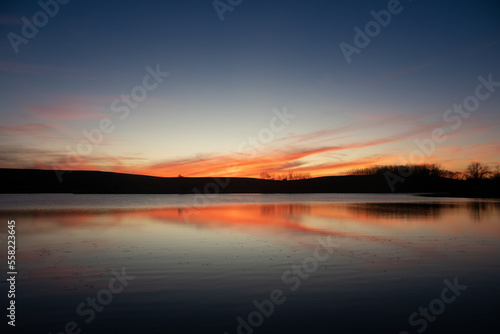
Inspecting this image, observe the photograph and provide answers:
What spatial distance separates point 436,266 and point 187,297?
970cm

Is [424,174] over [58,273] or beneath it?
over

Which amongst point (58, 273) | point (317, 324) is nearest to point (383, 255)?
point (317, 324)

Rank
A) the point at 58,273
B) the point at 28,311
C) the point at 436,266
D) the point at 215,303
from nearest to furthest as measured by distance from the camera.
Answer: the point at 28,311 < the point at 215,303 < the point at 58,273 < the point at 436,266

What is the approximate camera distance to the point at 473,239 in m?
21.0

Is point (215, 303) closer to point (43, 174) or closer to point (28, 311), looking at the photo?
point (28, 311)

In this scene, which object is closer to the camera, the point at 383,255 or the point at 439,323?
the point at 439,323

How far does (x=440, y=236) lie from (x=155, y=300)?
747 inches

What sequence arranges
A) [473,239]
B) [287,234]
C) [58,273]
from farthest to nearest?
[287,234] → [473,239] → [58,273]

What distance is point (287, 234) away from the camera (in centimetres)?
2375

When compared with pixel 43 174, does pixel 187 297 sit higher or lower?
lower

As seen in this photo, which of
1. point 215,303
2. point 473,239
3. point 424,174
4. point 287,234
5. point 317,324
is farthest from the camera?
point 424,174

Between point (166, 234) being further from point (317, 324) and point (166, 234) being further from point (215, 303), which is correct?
point (317, 324)

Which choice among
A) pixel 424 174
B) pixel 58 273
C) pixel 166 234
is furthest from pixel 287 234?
pixel 424 174

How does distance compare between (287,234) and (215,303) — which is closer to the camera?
(215,303)
